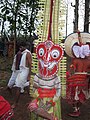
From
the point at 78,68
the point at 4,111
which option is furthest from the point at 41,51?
the point at 4,111

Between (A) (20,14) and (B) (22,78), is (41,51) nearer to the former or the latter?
(B) (22,78)

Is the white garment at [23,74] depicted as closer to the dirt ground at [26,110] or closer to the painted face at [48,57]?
the dirt ground at [26,110]

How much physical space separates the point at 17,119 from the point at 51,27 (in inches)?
78.4

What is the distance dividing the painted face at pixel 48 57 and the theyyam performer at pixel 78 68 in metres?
1.03

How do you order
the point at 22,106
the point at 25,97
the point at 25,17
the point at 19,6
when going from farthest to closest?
the point at 25,17, the point at 19,6, the point at 25,97, the point at 22,106

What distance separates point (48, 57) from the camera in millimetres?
5176

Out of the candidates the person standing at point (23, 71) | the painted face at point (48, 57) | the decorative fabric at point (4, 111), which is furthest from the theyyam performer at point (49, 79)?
the person standing at point (23, 71)

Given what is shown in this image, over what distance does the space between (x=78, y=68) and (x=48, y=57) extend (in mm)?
1240

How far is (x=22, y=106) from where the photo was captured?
727cm

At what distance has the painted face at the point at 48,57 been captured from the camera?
5145mm

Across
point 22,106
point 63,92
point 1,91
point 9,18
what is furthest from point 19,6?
point 63,92

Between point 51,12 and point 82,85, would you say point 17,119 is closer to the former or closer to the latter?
point 82,85

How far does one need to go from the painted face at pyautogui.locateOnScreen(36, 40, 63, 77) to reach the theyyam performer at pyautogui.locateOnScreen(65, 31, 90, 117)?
1033mm

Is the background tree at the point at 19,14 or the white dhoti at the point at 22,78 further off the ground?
the background tree at the point at 19,14
